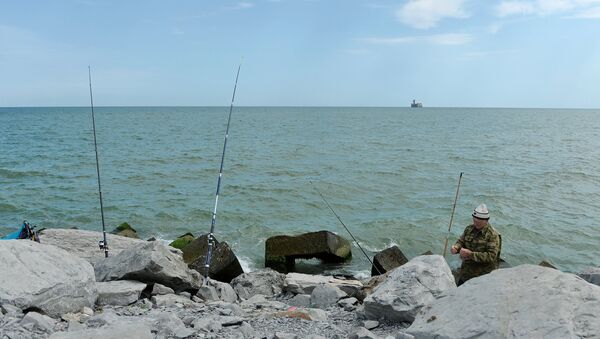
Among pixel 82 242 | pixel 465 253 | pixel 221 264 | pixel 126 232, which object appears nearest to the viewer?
pixel 465 253

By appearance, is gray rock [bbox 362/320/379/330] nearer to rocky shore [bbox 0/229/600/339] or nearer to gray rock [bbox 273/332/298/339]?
rocky shore [bbox 0/229/600/339]

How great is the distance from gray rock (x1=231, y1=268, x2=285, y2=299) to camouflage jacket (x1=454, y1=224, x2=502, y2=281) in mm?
3741

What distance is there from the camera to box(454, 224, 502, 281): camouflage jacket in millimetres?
7282

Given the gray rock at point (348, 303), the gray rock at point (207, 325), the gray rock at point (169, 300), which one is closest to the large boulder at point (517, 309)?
the gray rock at point (207, 325)

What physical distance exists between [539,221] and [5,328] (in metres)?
17.0

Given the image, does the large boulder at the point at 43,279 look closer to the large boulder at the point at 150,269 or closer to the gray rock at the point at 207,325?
the large boulder at the point at 150,269

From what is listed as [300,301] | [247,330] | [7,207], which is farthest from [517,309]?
[7,207]

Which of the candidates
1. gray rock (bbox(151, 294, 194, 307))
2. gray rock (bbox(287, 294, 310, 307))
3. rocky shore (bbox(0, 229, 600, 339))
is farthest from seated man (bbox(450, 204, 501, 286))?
gray rock (bbox(151, 294, 194, 307))

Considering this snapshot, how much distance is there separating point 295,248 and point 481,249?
6.21 meters

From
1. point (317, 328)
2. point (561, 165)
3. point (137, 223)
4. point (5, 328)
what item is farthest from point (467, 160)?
point (5, 328)

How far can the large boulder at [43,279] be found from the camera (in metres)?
6.06

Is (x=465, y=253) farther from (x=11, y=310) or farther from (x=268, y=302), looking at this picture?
(x=11, y=310)

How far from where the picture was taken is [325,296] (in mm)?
8570

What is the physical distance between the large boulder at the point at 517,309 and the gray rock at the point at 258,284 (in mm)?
5045
